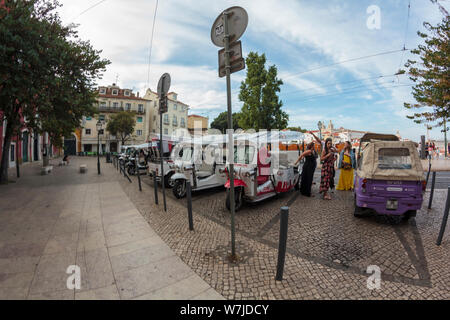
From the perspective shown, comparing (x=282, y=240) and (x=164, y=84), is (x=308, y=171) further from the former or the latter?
(x=164, y=84)

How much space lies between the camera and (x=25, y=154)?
853 inches

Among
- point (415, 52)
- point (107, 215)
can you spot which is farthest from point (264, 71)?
point (107, 215)

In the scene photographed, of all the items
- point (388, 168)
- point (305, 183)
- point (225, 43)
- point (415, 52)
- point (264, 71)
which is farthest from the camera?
point (264, 71)

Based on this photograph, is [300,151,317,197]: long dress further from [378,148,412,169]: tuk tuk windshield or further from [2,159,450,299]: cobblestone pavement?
[378,148,412,169]: tuk tuk windshield

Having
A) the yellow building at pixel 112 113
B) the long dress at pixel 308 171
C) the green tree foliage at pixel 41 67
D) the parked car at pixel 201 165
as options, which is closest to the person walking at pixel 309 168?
the long dress at pixel 308 171

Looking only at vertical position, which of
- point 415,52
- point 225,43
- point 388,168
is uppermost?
point 415,52

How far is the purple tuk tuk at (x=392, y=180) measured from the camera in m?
4.45

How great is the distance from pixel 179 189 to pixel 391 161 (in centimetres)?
608

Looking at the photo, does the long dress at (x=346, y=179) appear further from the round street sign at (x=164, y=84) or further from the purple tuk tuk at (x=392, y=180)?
the round street sign at (x=164, y=84)

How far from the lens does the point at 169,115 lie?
54.3m

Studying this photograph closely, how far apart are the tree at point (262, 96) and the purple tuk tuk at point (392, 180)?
16.2 meters
